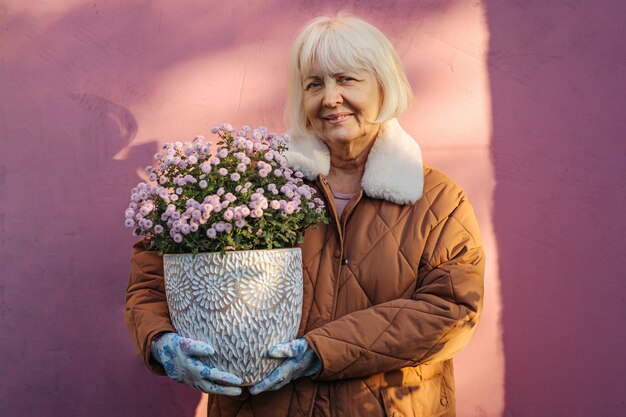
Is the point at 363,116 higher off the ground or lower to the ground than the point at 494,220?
higher

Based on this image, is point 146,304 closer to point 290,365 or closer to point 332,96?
point 290,365

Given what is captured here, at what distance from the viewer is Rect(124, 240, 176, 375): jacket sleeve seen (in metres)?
2.23

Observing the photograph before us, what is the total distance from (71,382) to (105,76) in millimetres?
1275

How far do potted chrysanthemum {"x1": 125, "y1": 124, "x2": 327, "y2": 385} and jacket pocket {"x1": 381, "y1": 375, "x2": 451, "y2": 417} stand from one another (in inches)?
15.5

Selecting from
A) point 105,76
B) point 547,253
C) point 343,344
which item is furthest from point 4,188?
point 547,253

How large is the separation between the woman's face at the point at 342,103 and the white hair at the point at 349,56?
2 cm

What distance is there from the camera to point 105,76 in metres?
3.05

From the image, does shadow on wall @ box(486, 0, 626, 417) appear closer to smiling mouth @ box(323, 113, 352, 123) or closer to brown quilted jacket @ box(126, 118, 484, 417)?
brown quilted jacket @ box(126, 118, 484, 417)

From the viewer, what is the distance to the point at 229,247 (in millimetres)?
2037

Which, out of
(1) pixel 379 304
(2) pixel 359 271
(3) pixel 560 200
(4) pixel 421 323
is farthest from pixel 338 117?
(3) pixel 560 200

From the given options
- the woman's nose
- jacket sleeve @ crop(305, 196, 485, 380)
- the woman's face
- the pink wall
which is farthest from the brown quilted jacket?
the pink wall

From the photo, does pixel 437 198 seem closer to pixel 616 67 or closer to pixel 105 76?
pixel 616 67

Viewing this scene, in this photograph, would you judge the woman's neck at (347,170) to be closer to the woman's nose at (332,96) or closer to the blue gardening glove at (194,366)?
the woman's nose at (332,96)

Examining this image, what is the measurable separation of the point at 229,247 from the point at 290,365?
0.39 metres
